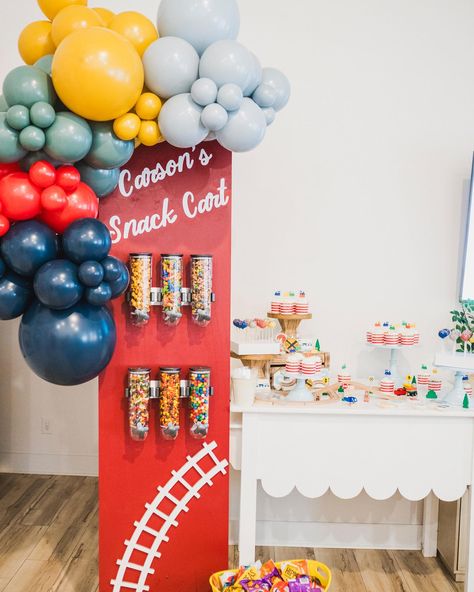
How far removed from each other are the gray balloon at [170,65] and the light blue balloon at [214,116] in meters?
0.12

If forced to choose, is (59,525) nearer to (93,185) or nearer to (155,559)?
(155,559)

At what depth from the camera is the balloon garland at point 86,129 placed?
5.59 feet

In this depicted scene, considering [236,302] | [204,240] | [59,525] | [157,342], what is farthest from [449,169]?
[59,525]

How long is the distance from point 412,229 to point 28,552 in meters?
2.29

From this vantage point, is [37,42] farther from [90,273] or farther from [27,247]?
[90,273]

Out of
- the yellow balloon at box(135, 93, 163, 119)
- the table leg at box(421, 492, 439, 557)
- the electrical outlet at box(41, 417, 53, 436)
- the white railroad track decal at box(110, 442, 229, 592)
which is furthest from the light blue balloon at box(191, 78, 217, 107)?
the electrical outlet at box(41, 417, 53, 436)

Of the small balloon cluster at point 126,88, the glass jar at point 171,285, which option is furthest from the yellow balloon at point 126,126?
the glass jar at point 171,285

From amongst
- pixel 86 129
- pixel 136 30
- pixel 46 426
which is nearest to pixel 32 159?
pixel 86 129

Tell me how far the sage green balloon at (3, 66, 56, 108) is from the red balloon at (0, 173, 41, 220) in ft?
0.71

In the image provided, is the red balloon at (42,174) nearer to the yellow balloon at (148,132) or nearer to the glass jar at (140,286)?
the yellow balloon at (148,132)

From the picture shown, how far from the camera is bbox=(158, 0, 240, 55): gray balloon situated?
1781 millimetres

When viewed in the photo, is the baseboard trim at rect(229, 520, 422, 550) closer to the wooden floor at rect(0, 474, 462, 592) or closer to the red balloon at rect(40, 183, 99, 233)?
the wooden floor at rect(0, 474, 462, 592)

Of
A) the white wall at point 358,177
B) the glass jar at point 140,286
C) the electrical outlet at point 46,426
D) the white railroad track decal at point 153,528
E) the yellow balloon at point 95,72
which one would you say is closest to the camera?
the yellow balloon at point 95,72

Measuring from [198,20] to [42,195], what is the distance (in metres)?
0.71
